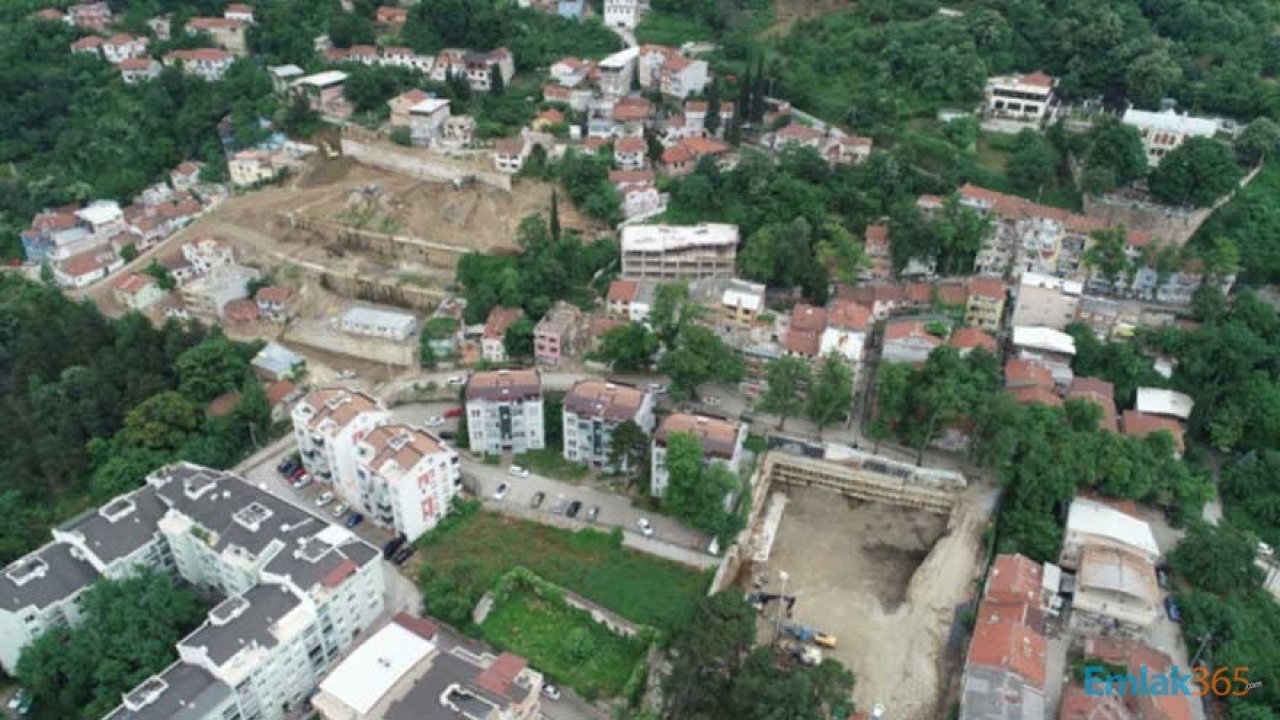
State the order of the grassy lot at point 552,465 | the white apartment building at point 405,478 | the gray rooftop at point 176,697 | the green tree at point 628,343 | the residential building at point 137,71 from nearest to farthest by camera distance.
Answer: the gray rooftop at point 176,697 → the white apartment building at point 405,478 → the grassy lot at point 552,465 → the green tree at point 628,343 → the residential building at point 137,71

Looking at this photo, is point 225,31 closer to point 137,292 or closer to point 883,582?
point 137,292

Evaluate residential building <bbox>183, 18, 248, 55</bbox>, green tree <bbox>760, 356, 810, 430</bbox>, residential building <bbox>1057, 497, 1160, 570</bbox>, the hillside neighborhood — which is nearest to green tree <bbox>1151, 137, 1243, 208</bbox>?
the hillside neighborhood

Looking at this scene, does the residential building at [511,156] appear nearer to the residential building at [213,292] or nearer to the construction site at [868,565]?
the residential building at [213,292]

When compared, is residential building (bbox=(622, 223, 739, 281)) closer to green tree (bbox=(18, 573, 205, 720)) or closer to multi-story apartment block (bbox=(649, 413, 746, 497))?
multi-story apartment block (bbox=(649, 413, 746, 497))

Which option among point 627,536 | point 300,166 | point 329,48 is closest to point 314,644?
point 627,536

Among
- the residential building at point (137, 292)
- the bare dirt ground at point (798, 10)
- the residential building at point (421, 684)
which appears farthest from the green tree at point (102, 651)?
the bare dirt ground at point (798, 10)
